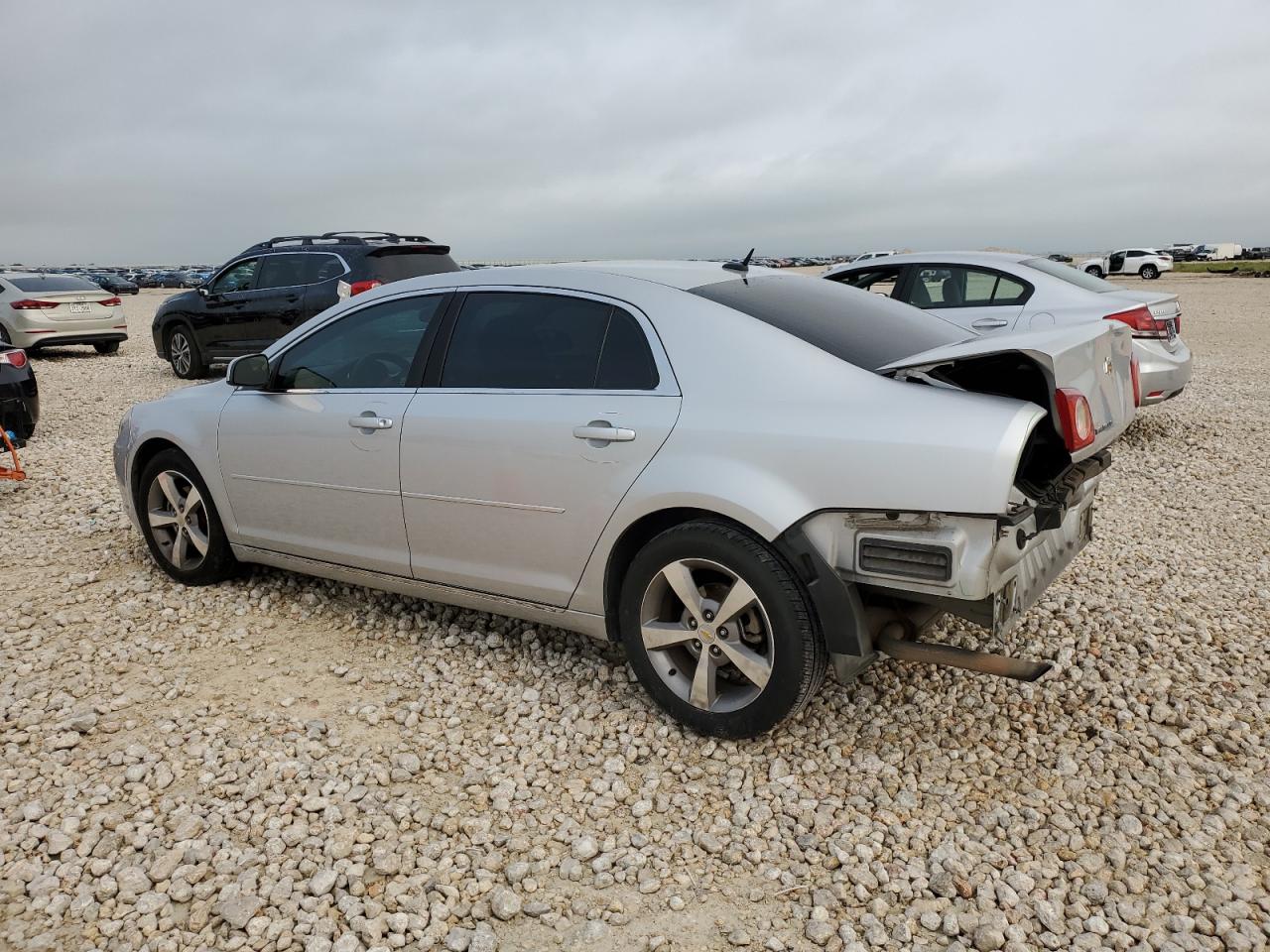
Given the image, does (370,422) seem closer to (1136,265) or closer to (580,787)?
(580,787)

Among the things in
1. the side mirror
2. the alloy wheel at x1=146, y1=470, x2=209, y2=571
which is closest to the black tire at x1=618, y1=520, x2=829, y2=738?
the side mirror

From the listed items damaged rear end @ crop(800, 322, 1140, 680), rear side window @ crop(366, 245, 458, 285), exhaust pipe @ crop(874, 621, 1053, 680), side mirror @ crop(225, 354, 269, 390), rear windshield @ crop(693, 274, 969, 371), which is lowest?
exhaust pipe @ crop(874, 621, 1053, 680)

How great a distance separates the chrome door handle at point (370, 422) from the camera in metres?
4.07

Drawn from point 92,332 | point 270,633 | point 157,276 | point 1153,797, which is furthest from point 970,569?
point 157,276

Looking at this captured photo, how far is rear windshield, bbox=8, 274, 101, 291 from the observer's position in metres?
16.0

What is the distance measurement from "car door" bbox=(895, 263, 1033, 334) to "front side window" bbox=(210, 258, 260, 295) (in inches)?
326

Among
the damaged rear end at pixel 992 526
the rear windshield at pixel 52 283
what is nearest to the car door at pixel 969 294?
the damaged rear end at pixel 992 526

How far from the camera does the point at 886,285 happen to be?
9828mm

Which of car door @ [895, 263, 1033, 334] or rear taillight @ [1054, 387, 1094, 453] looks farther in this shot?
car door @ [895, 263, 1033, 334]

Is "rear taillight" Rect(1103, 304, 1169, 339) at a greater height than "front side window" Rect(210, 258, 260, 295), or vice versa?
"front side window" Rect(210, 258, 260, 295)

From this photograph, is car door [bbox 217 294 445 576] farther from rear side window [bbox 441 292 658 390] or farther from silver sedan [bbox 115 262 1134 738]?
rear side window [bbox 441 292 658 390]

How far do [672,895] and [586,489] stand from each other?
138cm

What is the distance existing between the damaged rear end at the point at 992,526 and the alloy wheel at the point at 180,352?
1255 cm

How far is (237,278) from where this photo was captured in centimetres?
1293
